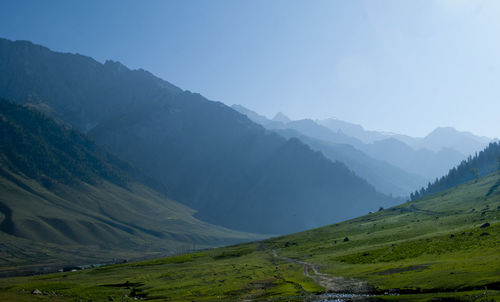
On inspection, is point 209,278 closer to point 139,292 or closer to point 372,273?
point 139,292

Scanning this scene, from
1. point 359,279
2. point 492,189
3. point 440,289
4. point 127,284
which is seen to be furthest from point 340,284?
point 492,189

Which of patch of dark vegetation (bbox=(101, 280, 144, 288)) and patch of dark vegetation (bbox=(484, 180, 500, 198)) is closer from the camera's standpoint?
patch of dark vegetation (bbox=(101, 280, 144, 288))

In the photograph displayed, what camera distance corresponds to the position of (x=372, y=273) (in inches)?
2840

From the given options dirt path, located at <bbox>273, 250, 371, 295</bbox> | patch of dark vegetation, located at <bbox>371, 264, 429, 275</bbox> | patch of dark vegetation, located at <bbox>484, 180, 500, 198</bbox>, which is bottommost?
dirt path, located at <bbox>273, 250, 371, 295</bbox>

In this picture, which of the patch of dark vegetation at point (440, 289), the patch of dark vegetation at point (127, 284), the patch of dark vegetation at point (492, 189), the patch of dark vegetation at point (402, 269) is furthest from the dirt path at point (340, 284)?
the patch of dark vegetation at point (492, 189)

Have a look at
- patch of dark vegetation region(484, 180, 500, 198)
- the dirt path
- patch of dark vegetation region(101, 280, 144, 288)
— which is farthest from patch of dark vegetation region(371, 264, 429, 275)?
patch of dark vegetation region(484, 180, 500, 198)

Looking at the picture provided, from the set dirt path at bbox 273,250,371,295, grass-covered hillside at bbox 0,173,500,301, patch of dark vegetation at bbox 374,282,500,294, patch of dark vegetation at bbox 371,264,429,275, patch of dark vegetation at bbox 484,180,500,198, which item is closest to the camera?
patch of dark vegetation at bbox 374,282,500,294

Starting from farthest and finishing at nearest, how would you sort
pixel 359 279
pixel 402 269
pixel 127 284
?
1. pixel 127 284
2. pixel 402 269
3. pixel 359 279

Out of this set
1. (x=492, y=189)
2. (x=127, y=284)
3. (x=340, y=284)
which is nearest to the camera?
(x=340, y=284)

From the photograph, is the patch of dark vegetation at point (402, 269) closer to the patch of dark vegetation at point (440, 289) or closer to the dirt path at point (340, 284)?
the dirt path at point (340, 284)

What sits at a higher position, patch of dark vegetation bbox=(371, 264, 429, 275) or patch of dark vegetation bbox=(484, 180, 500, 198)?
patch of dark vegetation bbox=(484, 180, 500, 198)

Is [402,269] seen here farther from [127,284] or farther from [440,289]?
[127,284]

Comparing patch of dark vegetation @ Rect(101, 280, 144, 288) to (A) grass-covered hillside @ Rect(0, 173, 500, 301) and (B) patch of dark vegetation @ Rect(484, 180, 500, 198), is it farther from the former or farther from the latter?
(B) patch of dark vegetation @ Rect(484, 180, 500, 198)

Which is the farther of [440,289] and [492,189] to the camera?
[492,189]
